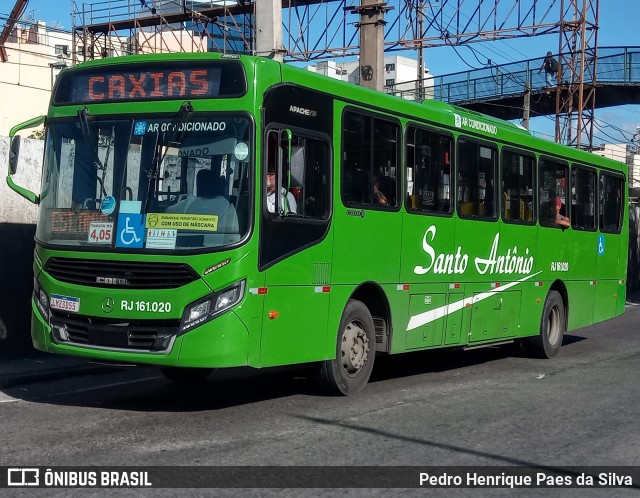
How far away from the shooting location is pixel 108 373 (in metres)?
12.3

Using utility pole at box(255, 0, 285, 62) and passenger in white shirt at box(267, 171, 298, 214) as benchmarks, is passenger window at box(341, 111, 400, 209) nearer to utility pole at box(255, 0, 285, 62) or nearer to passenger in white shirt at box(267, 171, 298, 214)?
passenger in white shirt at box(267, 171, 298, 214)

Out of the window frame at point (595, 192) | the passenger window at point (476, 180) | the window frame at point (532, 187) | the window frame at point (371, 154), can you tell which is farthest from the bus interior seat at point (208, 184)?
the window frame at point (595, 192)

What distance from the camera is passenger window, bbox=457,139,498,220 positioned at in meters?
12.8

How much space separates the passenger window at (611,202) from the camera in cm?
1777

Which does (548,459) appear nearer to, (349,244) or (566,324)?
(349,244)

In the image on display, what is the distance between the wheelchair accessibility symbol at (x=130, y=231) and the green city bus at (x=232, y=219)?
1cm

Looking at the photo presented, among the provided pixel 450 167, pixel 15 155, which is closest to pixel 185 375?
pixel 15 155

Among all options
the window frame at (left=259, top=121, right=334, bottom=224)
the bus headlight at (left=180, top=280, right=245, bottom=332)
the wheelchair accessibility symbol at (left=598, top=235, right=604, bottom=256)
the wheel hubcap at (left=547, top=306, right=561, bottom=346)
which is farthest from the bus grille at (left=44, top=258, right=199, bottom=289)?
the wheelchair accessibility symbol at (left=598, top=235, right=604, bottom=256)

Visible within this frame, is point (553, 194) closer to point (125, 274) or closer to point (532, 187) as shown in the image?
point (532, 187)

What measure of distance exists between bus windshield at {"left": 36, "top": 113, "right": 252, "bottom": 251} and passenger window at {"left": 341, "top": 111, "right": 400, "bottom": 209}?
5.89ft

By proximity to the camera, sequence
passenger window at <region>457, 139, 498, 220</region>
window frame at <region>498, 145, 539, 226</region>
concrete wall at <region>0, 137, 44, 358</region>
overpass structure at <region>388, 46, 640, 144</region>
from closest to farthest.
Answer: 1. passenger window at <region>457, 139, 498, 220</region>
2. concrete wall at <region>0, 137, 44, 358</region>
3. window frame at <region>498, 145, 539, 226</region>
4. overpass structure at <region>388, 46, 640, 144</region>

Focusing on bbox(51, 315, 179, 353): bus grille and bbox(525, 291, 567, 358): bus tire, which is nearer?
bbox(51, 315, 179, 353): bus grille

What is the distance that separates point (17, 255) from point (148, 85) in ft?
16.8

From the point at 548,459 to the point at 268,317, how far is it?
2873 mm
